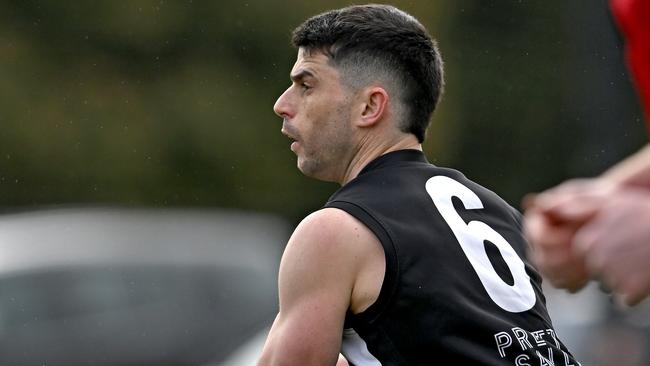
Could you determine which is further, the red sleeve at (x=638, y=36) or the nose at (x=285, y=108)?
the nose at (x=285, y=108)

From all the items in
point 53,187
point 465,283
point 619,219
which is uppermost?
point 619,219

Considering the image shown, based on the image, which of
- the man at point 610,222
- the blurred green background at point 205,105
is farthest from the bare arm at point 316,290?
the blurred green background at point 205,105

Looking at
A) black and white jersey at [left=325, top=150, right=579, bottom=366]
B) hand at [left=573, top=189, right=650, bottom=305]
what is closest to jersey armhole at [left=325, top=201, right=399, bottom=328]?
black and white jersey at [left=325, top=150, right=579, bottom=366]

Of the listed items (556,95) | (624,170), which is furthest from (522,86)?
(624,170)

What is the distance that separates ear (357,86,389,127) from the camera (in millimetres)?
5354

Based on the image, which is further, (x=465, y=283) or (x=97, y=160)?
(x=97, y=160)

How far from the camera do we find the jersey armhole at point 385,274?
15.5 feet

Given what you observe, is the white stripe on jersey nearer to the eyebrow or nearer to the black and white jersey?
the black and white jersey

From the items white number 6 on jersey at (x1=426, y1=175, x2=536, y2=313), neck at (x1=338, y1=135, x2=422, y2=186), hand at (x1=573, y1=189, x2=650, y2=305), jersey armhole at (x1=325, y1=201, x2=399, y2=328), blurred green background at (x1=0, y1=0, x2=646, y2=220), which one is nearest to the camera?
hand at (x1=573, y1=189, x2=650, y2=305)

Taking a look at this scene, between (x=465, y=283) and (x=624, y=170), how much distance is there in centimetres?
207

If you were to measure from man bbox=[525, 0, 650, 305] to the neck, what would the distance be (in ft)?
7.86

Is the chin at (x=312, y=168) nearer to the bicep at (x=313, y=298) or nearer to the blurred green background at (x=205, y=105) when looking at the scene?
the bicep at (x=313, y=298)

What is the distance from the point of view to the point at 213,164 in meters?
20.3

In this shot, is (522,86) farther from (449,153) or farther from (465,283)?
(465,283)
